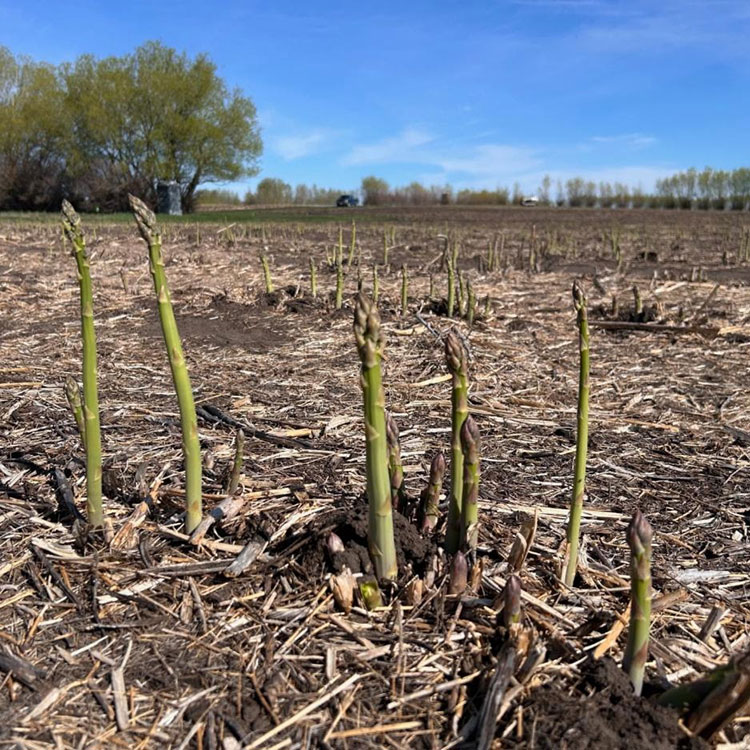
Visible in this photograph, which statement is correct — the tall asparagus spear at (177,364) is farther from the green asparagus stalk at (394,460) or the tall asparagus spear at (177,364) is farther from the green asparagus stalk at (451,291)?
the green asparagus stalk at (451,291)

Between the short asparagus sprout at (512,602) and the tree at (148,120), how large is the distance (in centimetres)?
5276

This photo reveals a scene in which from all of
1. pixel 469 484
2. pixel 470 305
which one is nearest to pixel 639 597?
pixel 469 484

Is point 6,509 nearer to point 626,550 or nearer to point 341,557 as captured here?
point 341,557

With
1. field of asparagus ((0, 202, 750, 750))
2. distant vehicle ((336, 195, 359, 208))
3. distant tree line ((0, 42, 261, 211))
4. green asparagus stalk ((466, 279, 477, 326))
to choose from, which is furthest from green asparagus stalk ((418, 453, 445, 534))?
distant vehicle ((336, 195, 359, 208))

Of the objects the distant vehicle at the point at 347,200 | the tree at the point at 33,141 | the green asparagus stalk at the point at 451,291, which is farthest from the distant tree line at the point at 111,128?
the green asparagus stalk at the point at 451,291

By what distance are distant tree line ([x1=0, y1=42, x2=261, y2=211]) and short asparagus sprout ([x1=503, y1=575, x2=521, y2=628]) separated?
5222 cm

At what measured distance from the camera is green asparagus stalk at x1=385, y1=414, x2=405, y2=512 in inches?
87.1

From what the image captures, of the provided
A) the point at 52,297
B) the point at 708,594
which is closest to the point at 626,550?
the point at 708,594

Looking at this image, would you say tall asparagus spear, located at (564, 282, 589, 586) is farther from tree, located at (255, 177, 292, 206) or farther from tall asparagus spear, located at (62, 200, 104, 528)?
tree, located at (255, 177, 292, 206)

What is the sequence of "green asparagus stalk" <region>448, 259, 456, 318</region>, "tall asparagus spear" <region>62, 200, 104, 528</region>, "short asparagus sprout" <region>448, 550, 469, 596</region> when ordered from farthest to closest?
1. "green asparagus stalk" <region>448, 259, 456, 318</region>
2. "tall asparagus spear" <region>62, 200, 104, 528</region>
3. "short asparagus sprout" <region>448, 550, 469, 596</region>

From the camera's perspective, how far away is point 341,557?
2074 millimetres

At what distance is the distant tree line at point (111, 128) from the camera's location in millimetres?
49688

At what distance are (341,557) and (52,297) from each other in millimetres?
6708

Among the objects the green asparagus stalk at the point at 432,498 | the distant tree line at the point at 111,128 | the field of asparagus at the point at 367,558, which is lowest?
the field of asparagus at the point at 367,558
